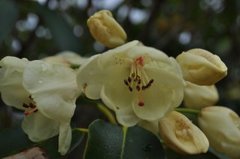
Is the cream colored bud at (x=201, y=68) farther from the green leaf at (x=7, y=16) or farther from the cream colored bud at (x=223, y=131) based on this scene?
the green leaf at (x=7, y=16)

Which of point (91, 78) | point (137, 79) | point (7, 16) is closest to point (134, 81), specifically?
point (137, 79)

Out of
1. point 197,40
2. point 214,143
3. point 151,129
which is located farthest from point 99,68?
point 197,40

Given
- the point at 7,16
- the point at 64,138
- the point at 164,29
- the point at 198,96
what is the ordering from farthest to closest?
the point at 164,29 < the point at 7,16 < the point at 198,96 < the point at 64,138

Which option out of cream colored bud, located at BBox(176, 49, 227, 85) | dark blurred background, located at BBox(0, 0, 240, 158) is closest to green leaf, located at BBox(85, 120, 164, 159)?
cream colored bud, located at BBox(176, 49, 227, 85)

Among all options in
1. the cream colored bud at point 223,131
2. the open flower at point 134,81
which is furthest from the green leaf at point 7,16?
the cream colored bud at point 223,131

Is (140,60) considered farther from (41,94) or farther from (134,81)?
(41,94)

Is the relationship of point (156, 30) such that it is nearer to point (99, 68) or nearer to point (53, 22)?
point (53, 22)
